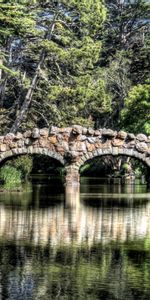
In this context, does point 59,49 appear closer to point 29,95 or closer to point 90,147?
point 29,95

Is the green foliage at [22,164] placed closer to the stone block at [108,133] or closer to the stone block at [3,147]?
the stone block at [3,147]

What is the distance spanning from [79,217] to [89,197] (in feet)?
38.7

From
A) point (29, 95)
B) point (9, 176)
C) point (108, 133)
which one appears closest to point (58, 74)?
point (29, 95)

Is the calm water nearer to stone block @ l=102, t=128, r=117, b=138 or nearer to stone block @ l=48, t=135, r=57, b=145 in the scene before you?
stone block @ l=102, t=128, r=117, b=138

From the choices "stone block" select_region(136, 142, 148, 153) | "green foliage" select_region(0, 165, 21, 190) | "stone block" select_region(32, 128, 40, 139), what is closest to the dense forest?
"green foliage" select_region(0, 165, 21, 190)

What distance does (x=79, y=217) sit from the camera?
86.0 ft

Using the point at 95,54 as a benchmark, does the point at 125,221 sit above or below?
below

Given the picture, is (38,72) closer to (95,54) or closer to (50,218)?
(95,54)

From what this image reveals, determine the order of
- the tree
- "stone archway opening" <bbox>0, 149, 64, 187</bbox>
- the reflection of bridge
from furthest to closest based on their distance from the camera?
the tree, "stone archway opening" <bbox>0, 149, 64, 187</bbox>, the reflection of bridge

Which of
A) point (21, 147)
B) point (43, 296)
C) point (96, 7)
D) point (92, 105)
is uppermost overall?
point (96, 7)

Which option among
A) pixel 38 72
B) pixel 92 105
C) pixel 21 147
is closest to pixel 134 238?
pixel 21 147

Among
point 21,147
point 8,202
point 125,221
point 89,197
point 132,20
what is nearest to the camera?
point 125,221

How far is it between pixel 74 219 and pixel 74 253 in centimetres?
778

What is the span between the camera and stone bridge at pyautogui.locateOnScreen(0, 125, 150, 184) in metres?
49.0
